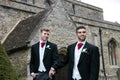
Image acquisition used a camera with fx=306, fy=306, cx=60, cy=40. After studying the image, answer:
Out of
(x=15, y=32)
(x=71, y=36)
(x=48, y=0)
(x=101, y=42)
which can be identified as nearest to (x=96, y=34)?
(x=101, y=42)

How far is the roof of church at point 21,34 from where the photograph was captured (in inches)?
631

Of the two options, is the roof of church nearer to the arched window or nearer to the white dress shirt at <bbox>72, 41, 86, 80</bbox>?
Answer: the white dress shirt at <bbox>72, 41, 86, 80</bbox>

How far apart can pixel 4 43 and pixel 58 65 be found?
12127 millimetres

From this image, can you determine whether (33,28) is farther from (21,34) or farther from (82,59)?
(82,59)

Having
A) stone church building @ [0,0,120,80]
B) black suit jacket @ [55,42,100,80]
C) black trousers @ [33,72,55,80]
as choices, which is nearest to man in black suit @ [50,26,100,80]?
black suit jacket @ [55,42,100,80]

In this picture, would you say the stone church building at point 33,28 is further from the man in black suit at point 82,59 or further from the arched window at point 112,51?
the man in black suit at point 82,59

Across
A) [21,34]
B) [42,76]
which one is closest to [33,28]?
[21,34]

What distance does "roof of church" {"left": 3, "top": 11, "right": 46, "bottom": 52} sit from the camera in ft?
52.5

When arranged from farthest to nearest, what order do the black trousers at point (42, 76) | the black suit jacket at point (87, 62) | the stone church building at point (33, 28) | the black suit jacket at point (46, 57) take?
the stone church building at point (33, 28)
the black suit jacket at point (46, 57)
the black trousers at point (42, 76)
the black suit jacket at point (87, 62)

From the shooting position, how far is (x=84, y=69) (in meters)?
5.64

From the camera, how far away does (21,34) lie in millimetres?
17000

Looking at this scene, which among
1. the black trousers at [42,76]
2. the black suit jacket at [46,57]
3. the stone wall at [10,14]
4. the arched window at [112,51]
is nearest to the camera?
the black trousers at [42,76]

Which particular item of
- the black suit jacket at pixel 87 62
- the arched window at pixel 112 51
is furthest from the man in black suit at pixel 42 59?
the arched window at pixel 112 51

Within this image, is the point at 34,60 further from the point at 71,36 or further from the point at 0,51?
the point at 71,36
